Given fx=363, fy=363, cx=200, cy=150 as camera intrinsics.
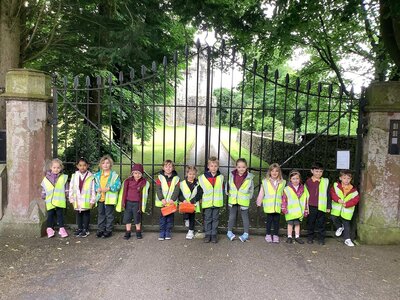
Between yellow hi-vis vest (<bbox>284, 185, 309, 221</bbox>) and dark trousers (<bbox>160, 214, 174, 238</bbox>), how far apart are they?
6.23 feet

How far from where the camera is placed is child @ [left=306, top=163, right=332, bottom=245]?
5789 mm

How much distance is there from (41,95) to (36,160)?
105 cm

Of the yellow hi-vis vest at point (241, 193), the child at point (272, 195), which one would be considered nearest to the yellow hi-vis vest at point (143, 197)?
the yellow hi-vis vest at point (241, 193)

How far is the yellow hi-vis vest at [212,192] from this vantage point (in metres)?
5.86

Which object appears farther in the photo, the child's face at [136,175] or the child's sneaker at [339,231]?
the child's sneaker at [339,231]

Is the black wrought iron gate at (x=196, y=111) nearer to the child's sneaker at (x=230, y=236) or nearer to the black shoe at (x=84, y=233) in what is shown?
the child's sneaker at (x=230, y=236)

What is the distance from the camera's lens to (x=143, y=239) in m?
5.86

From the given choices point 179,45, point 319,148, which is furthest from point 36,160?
point 179,45

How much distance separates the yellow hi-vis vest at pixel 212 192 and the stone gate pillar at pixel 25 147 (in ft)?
8.77

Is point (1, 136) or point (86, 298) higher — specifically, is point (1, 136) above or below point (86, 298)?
above

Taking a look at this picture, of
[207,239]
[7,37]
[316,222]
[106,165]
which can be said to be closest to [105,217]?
[106,165]

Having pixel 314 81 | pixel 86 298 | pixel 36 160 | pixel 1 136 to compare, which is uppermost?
pixel 314 81

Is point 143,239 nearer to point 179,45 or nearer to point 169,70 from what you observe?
point 169,70

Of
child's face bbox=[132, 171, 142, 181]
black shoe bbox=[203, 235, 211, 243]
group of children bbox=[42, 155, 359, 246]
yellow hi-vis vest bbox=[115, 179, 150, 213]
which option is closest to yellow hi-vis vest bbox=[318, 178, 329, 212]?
group of children bbox=[42, 155, 359, 246]
